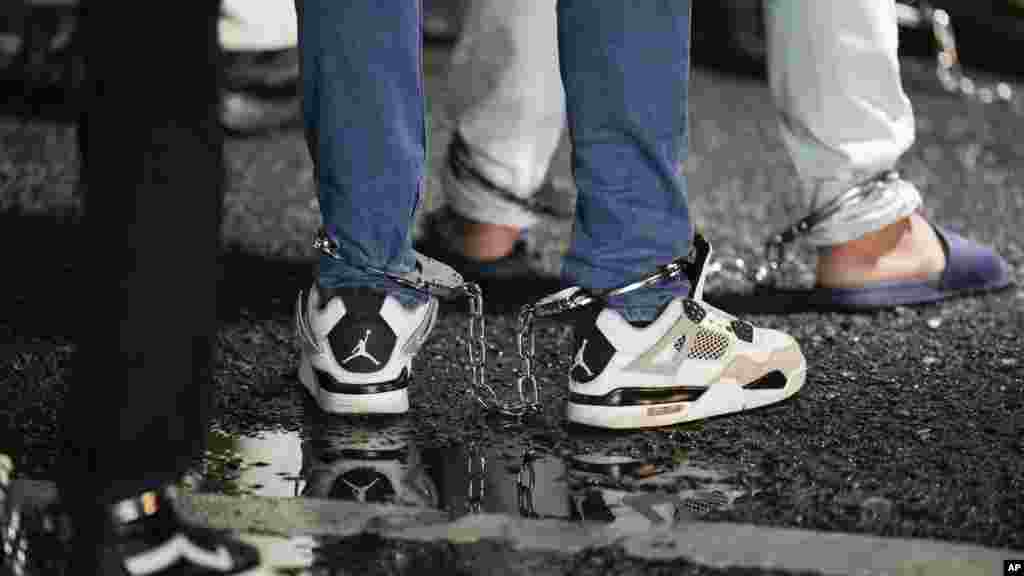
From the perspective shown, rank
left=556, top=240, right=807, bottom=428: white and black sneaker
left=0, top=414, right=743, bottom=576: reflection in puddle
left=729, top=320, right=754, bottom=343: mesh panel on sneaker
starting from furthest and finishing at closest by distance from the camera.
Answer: left=729, top=320, right=754, bottom=343: mesh panel on sneaker → left=556, top=240, right=807, bottom=428: white and black sneaker → left=0, top=414, right=743, bottom=576: reflection in puddle

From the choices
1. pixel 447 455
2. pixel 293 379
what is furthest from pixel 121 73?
pixel 293 379

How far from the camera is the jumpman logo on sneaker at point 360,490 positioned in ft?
6.06

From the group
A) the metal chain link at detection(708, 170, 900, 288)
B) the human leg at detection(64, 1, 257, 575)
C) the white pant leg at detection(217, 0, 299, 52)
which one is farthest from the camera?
the white pant leg at detection(217, 0, 299, 52)

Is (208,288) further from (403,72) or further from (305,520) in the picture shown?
(403,72)

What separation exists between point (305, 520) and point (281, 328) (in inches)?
36.6

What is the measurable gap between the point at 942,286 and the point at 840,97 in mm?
464

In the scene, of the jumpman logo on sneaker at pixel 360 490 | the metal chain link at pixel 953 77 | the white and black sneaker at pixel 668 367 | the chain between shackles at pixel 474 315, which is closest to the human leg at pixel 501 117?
the chain between shackles at pixel 474 315

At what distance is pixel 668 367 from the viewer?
211 cm

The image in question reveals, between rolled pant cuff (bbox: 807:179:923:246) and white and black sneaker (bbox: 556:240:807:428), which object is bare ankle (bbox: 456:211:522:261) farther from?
white and black sneaker (bbox: 556:240:807:428)

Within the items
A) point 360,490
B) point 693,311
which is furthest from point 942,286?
point 360,490

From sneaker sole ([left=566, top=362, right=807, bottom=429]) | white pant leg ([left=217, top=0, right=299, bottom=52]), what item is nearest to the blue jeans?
sneaker sole ([left=566, top=362, right=807, bottom=429])

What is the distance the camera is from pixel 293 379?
237 cm

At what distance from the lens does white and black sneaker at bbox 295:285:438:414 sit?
2.10 meters

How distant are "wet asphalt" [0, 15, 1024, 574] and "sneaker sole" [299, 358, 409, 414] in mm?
18
